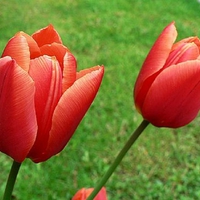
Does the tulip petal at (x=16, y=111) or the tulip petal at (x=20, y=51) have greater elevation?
the tulip petal at (x=20, y=51)

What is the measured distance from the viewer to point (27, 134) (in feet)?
1.52

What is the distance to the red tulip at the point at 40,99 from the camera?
0.45 m

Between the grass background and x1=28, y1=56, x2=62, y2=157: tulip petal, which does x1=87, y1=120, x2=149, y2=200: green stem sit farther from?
the grass background

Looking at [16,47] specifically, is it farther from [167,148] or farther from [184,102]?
[167,148]

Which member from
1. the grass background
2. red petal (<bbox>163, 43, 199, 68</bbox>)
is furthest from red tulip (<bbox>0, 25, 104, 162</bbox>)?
the grass background

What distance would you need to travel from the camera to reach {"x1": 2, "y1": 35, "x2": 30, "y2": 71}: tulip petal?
469 mm

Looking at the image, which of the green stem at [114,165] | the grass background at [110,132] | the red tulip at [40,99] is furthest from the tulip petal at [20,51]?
the grass background at [110,132]

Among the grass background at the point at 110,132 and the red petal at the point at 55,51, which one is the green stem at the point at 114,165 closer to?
the red petal at the point at 55,51

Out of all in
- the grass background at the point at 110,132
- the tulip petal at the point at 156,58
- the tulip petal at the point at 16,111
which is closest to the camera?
the tulip petal at the point at 16,111

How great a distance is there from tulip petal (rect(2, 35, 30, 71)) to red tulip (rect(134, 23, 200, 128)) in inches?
5.8

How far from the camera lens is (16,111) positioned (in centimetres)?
46

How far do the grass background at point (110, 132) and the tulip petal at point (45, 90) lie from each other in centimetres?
197

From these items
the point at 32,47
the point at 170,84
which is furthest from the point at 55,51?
the point at 170,84

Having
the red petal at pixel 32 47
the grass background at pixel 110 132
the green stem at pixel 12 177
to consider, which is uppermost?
the red petal at pixel 32 47
